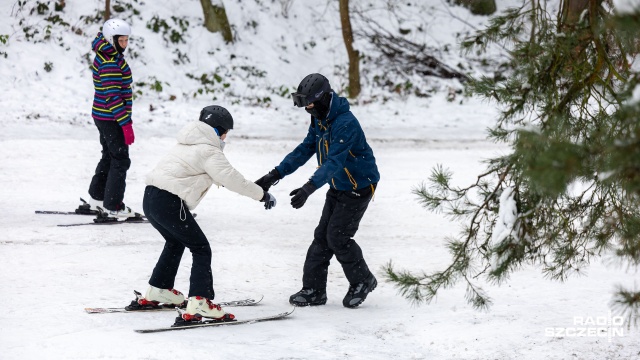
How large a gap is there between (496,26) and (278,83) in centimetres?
1223

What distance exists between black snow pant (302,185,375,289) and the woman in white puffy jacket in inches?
28.8

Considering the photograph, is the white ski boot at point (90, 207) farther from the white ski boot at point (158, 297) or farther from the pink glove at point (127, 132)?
the white ski boot at point (158, 297)

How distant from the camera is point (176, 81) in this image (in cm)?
1570

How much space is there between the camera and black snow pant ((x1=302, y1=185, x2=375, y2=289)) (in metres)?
5.66

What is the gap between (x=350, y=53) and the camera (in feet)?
53.2


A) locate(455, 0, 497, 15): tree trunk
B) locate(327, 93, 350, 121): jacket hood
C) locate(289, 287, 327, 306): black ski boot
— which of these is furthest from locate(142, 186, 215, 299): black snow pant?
locate(455, 0, 497, 15): tree trunk

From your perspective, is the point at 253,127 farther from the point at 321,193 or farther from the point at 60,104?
the point at 321,193

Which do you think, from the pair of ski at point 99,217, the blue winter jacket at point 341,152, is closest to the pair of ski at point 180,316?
the blue winter jacket at point 341,152

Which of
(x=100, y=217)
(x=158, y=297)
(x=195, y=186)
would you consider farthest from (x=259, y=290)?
(x=100, y=217)

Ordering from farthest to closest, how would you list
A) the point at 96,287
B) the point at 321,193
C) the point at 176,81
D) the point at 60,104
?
the point at 176,81
the point at 60,104
the point at 321,193
the point at 96,287

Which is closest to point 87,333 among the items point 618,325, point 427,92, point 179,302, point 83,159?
point 179,302

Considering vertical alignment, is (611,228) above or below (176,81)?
below

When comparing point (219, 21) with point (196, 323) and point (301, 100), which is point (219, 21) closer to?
point (301, 100)

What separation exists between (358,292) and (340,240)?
445 millimetres
